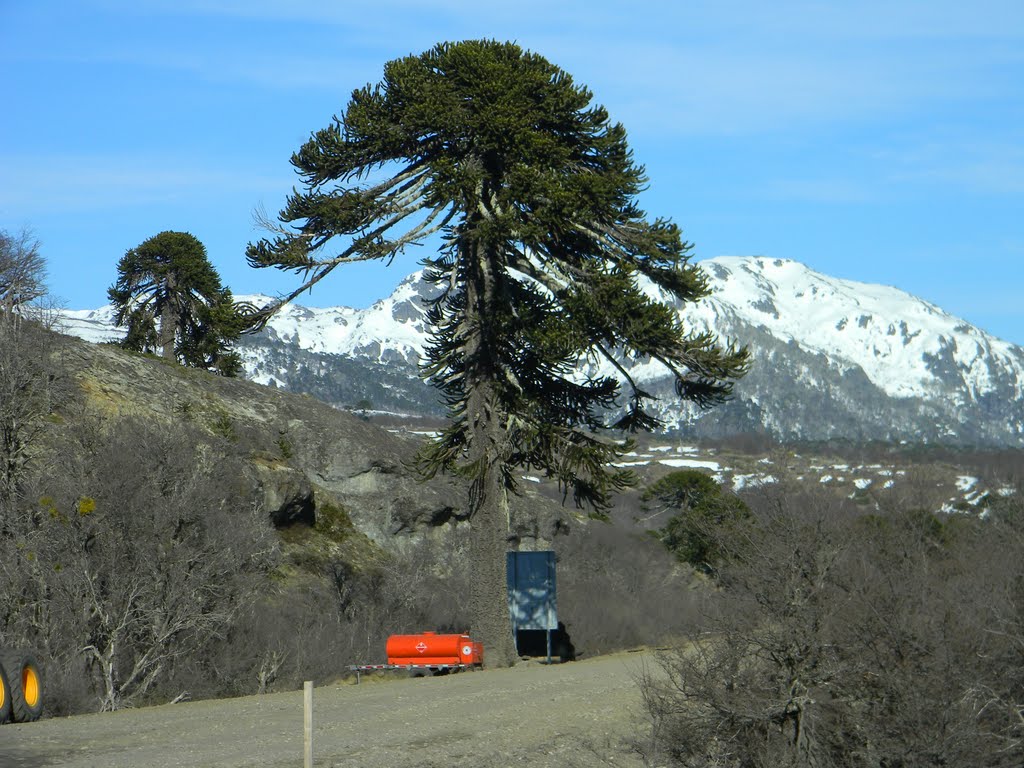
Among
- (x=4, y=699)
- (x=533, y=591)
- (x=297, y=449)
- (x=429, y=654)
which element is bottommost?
(x=429, y=654)

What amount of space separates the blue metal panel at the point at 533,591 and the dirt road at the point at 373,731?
6.38 meters

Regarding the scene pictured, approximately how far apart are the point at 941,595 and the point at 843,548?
1790 mm

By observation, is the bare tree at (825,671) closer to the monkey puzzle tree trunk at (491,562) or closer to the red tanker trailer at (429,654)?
the red tanker trailer at (429,654)

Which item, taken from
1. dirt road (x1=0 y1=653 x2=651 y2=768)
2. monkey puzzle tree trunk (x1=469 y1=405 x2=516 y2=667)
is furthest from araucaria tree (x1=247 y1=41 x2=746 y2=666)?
dirt road (x1=0 y1=653 x2=651 y2=768)

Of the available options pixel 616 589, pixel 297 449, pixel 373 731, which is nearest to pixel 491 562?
pixel 373 731

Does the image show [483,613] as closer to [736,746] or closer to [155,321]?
[736,746]

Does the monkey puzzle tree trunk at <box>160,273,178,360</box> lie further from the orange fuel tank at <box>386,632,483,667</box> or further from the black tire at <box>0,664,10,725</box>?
the black tire at <box>0,664,10,725</box>

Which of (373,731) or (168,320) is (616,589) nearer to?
(168,320)

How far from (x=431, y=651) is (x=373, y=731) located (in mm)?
6769

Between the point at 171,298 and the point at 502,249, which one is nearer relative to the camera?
the point at 502,249

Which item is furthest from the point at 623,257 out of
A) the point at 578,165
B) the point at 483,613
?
the point at 483,613

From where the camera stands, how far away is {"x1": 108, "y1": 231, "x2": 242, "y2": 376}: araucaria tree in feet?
133

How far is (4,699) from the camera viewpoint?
42.4ft

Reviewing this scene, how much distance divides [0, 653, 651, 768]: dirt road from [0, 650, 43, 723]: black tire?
1.44 ft
